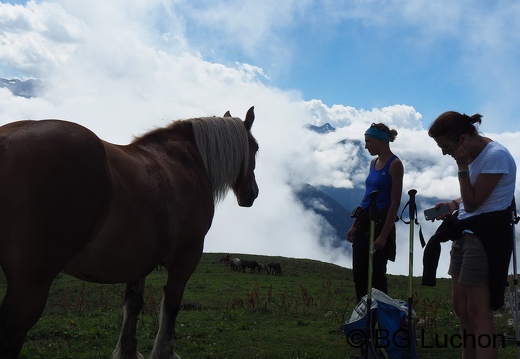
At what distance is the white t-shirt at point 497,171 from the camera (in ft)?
12.1

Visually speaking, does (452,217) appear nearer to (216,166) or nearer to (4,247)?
(216,166)

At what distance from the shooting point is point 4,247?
9.93 ft

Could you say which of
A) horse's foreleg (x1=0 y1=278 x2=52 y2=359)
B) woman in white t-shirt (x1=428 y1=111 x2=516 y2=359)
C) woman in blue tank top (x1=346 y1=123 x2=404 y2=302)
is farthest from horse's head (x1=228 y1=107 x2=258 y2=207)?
horse's foreleg (x1=0 y1=278 x2=52 y2=359)

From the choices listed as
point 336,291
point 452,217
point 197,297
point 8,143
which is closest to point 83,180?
point 8,143

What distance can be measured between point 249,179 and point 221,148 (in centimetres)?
82

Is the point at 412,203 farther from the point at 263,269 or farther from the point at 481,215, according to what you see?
the point at 263,269

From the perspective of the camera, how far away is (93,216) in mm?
3363

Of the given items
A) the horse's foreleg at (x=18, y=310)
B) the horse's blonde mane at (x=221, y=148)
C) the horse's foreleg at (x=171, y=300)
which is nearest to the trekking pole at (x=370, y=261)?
the horse's blonde mane at (x=221, y=148)

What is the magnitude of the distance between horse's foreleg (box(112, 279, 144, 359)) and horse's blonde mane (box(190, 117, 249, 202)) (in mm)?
1360

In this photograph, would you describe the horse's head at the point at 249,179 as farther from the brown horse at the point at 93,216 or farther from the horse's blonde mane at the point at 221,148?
the brown horse at the point at 93,216

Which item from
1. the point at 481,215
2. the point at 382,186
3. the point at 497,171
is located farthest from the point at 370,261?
the point at 497,171

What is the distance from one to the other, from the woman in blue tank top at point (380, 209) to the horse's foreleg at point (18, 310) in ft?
11.2

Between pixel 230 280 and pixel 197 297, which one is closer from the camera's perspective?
pixel 197 297

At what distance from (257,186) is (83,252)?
3096 mm
